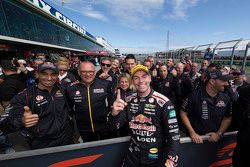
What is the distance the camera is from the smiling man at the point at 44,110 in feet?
6.20

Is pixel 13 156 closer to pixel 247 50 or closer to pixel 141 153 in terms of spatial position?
pixel 141 153

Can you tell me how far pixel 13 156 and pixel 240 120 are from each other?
8.61ft

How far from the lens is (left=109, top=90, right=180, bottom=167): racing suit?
5.21 feet

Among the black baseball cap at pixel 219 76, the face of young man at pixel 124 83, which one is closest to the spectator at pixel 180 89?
the face of young man at pixel 124 83

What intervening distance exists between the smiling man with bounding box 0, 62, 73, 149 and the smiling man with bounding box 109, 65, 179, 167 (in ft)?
2.76

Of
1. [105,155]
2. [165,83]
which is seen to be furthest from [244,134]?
[165,83]

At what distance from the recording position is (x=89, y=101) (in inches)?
98.3

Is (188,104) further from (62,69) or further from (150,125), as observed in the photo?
(62,69)

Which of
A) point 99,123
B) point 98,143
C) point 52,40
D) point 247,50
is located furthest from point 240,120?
point 52,40

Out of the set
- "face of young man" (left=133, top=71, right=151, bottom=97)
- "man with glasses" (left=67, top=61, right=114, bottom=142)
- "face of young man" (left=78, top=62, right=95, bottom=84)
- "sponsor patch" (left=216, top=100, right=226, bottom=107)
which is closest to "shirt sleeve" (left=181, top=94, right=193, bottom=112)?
"sponsor patch" (left=216, top=100, right=226, bottom=107)

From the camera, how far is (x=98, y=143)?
1.93 m

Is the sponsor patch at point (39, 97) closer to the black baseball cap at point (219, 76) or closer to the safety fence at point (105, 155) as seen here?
the safety fence at point (105, 155)

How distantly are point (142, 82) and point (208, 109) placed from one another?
3.65 feet

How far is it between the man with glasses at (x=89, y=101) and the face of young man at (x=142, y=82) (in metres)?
1.03
